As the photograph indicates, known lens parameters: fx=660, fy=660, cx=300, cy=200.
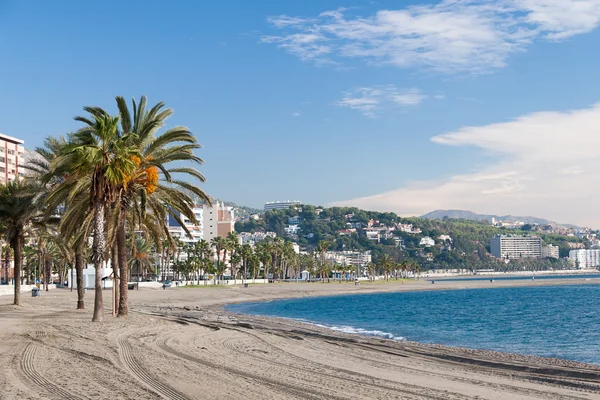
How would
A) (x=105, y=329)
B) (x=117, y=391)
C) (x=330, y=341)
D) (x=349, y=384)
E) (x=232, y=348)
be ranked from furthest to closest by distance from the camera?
(x=330, y=341)
(x=105, y=329)
(x=232, y=348)
(x=349, y=384)
(x=117, y=391)

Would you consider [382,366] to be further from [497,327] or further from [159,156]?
[497,327]

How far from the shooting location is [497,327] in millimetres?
46969

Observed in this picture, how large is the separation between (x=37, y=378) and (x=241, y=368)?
5.21 meters

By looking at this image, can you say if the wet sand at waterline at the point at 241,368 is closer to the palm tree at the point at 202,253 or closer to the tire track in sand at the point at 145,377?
the tire track in sand at the point at 145,377

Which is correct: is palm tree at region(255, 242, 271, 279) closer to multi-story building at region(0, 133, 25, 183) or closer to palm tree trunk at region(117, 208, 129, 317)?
multi-story building at region(0, 133, 25, 183)

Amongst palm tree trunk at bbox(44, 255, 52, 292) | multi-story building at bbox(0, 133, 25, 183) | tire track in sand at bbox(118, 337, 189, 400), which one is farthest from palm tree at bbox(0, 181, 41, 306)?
multi-story building at bbox(0, 133, 25, 183)

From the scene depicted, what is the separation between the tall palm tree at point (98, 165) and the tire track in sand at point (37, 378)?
8926mm

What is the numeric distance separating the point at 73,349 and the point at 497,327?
34855 millimetres

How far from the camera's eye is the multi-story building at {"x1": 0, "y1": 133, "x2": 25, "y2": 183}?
140m

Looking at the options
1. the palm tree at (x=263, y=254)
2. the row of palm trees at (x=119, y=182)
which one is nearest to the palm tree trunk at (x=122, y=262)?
the row of palm trees at (x=119, y=182)

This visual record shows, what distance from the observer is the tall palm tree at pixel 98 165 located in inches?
1019

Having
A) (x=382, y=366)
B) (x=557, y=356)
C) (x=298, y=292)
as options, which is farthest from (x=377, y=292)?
(x=382, y=366)

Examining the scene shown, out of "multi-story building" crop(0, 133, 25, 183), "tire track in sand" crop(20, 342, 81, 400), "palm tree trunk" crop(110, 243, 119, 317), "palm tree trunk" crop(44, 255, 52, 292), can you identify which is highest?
"multi-story building" crop(0, 133, 25, 183)

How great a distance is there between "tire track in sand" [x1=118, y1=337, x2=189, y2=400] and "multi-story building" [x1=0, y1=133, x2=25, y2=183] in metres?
131
